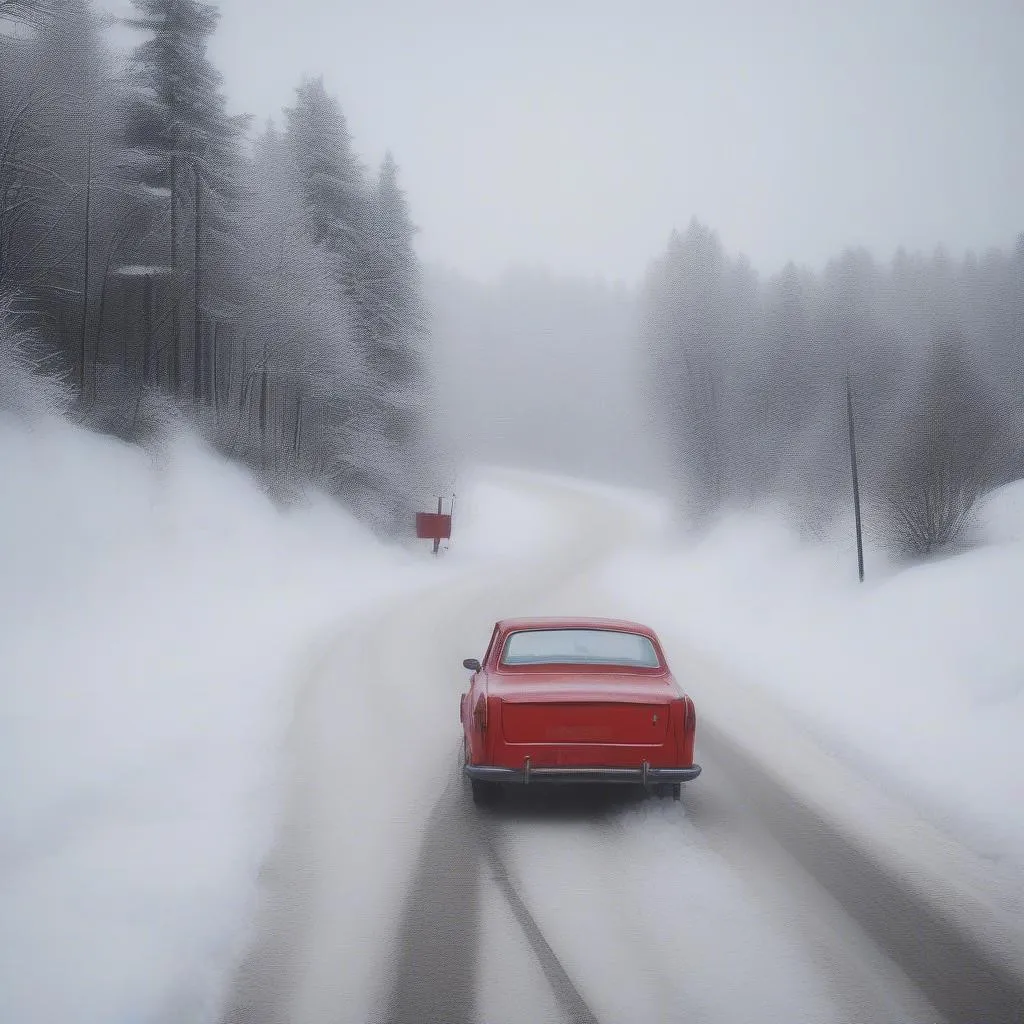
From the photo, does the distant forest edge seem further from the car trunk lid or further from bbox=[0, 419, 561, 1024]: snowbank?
the car trunk lid

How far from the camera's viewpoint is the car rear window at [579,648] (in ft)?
25.9

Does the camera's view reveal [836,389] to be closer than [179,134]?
No

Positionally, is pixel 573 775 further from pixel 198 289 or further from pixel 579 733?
pixel 198 289

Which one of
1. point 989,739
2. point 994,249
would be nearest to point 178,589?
point 989,739

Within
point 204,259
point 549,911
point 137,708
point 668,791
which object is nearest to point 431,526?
point 204,259

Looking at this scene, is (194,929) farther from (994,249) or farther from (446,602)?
(994,249)

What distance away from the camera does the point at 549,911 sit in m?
5.20

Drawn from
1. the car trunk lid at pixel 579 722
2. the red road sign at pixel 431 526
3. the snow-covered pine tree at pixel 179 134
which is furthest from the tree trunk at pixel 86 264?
the car trunk lid at pixel 579 722

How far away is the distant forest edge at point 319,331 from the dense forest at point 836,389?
3.8 inches

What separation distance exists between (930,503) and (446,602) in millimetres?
10852

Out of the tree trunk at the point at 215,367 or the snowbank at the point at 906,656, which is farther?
the tree trunk at the point at 215,367

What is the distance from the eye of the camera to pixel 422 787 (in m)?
7.79

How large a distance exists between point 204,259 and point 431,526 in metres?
12.1

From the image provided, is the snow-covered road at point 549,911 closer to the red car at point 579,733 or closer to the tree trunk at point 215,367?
the red car at point 579,733
